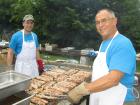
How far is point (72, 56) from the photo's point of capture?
11781mm

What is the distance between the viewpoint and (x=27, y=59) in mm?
5457

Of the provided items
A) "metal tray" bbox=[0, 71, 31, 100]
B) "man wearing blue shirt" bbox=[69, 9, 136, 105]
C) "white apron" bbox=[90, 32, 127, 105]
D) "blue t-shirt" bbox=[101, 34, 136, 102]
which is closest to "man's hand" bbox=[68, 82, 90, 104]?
"man wearing blue shirt" bbox=[69, 9, 136, 105]

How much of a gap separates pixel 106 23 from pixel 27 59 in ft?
8.97

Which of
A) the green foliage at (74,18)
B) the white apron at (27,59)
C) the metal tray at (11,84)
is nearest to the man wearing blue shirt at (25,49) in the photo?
the white apron at (27,59)

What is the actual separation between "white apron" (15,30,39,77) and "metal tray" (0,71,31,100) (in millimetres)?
1763

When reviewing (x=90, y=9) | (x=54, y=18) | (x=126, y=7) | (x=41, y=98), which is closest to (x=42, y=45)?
(x=54, y=18)

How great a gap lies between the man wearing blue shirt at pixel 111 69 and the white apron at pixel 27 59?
7.62 ft

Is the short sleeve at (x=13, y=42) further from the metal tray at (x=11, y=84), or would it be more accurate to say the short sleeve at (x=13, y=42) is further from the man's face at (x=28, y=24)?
the metal tray at (x=11, y=84)

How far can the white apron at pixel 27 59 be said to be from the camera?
5.40m

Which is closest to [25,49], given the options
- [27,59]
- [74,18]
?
[27,59]

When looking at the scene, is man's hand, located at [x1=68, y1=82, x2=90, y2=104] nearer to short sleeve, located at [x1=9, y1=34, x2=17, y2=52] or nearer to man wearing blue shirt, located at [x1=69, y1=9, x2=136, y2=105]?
man wearing blue shirt, located at [x1=69, y1=9, x2=136, y2=105]

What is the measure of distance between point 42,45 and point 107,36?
36.9ft

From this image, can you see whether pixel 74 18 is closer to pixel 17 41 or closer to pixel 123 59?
pixel 17 41

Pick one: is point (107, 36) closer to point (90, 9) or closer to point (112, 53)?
point (112, 53)
